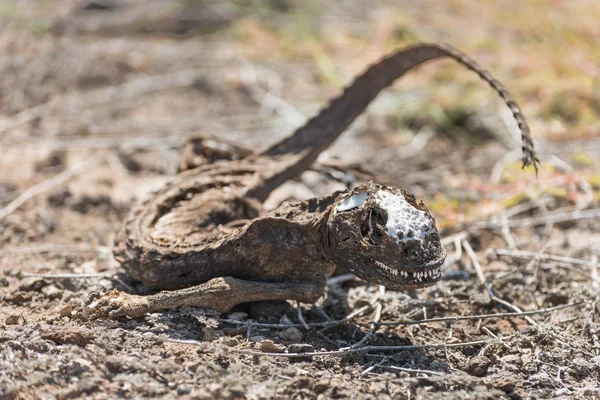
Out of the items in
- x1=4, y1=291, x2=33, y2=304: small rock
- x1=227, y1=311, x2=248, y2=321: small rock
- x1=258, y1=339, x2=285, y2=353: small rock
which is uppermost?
x1=258, y1=339, x2=285, y2=353: small rock

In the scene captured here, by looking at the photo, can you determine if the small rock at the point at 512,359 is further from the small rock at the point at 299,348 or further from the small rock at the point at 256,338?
the small rock at the point at 256,338

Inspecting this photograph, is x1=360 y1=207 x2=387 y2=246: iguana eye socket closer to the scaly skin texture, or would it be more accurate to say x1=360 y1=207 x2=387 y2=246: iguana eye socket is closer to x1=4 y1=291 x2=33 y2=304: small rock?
the scaly skin texture

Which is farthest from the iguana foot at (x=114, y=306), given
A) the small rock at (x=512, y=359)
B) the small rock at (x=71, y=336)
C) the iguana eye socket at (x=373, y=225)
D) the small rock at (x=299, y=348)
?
the small rock at (x=512, y=359)

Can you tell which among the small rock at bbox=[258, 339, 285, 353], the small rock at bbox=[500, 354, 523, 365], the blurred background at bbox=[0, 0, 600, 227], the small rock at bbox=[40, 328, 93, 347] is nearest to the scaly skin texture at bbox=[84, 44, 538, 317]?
the small rock at bbox=[40, 328, 93, 347]

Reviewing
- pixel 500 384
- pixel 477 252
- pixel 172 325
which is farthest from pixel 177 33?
pixel 500 384

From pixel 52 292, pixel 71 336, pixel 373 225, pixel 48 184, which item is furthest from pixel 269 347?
pixel 48 184

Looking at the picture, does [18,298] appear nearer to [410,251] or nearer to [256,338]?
[256,338]
